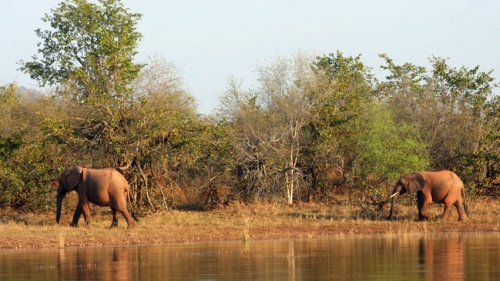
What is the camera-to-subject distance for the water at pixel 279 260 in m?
15.6

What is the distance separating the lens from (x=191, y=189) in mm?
34094

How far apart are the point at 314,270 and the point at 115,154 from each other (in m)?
14.4

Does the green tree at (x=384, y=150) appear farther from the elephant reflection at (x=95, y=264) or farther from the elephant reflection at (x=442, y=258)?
the elephant reflection at (x=95, y=264)

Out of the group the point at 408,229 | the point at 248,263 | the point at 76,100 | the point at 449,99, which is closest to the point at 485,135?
the point at 449,99

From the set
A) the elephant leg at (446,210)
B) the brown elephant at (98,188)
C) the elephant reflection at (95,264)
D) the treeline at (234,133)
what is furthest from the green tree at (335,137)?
the elephant reflection at (95,264)

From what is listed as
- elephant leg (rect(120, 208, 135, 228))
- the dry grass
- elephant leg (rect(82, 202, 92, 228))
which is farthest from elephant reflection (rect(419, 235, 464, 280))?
elephant leg (rect(82, 202, 92, 228))

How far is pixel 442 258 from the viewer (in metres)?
17.9

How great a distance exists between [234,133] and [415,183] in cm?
754

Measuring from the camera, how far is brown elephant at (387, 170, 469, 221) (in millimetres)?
28859

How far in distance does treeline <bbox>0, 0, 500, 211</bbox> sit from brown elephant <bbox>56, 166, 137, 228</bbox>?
1516 millimetres

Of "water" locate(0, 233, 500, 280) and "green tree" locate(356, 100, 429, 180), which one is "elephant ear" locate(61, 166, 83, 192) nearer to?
"water" locate(0, 233, 500, 280)

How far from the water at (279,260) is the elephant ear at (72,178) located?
514cm

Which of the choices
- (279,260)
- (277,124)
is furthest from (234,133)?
(279,260)

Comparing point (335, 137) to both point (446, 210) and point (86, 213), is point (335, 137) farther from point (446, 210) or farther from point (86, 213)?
point (86, 213)
